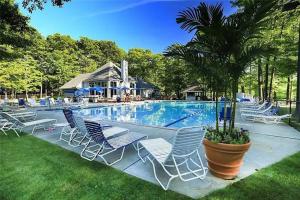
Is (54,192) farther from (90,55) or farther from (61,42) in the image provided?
(90,55)

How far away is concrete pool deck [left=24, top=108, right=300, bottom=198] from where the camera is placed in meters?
3.60

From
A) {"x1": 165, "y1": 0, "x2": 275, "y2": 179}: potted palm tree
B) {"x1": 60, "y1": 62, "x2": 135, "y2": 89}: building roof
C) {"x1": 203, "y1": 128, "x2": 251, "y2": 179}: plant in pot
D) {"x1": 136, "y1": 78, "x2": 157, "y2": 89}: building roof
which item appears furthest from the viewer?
{"x1": 136, "y1": 78, "x2": 157, "y2": 89}: building roof

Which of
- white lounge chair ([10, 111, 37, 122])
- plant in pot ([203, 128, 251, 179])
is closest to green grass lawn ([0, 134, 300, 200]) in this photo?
plant in pot ([203, 128, 251, 179])

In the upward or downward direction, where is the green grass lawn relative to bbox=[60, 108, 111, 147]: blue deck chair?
downward

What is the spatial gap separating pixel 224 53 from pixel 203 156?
7.61ft

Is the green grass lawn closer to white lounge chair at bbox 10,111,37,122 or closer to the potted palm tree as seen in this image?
the potted palm tree

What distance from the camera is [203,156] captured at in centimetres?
Answer: 508

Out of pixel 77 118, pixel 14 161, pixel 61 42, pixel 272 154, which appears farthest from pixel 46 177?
pixel 61 42

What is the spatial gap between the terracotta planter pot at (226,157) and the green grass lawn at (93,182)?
240 millimetres

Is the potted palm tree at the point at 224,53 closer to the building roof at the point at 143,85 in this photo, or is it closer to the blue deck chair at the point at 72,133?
the blue deck chair at the point at 72,133

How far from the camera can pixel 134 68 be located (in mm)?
41688

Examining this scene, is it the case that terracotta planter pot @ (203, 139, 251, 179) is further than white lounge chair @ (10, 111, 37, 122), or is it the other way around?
white lounge chair @ (10, 111, 37, 122)

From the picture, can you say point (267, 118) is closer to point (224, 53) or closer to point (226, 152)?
point (224, 53)

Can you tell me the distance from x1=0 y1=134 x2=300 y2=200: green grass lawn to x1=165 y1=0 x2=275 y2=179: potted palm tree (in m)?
0.54
